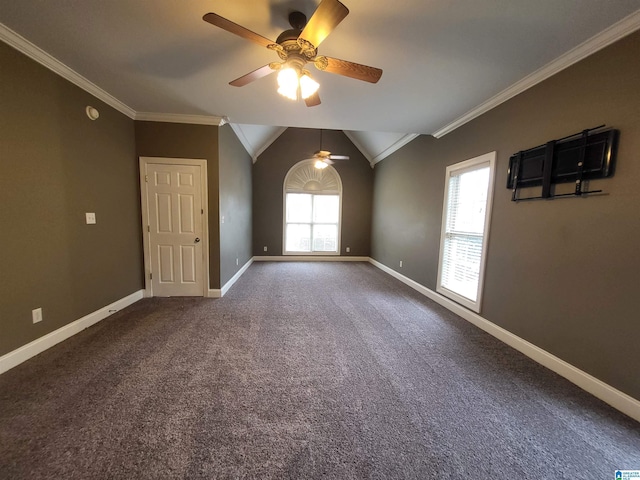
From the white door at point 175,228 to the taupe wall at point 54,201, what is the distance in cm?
37

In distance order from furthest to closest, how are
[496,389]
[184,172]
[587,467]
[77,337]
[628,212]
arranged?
[184,172] < [77,337] < [496,389] < [628,212] < [587,467]

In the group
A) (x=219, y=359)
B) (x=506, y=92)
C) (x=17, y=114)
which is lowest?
(x=219, y=359)

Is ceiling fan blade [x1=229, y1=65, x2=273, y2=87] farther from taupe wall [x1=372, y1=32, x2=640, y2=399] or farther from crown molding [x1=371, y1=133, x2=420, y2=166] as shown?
crown molding [x1=371, y1=133, x2=420, y2=166]

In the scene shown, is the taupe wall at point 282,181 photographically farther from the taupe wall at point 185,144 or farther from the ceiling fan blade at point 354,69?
the ceiling fan blade at point 354,69

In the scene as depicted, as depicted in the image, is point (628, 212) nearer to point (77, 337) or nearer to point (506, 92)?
point (506, 92)

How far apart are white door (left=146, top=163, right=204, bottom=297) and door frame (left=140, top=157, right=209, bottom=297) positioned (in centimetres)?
3

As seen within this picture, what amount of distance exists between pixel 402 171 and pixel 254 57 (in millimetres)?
3735

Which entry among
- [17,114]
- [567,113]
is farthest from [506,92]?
[17,114]

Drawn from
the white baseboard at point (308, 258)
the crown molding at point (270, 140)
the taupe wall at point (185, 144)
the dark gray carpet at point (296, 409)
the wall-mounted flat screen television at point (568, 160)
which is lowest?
the dark gray carpet at point (296, 409)

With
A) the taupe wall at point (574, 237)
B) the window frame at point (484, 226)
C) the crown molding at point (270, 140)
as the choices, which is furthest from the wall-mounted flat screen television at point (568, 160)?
Answer: the crown molding at point (270, 140)

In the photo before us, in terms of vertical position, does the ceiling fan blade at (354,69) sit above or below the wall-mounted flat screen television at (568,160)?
above

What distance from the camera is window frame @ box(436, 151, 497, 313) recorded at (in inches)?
108

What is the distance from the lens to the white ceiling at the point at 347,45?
156 cm

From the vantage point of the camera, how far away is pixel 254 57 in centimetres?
207
